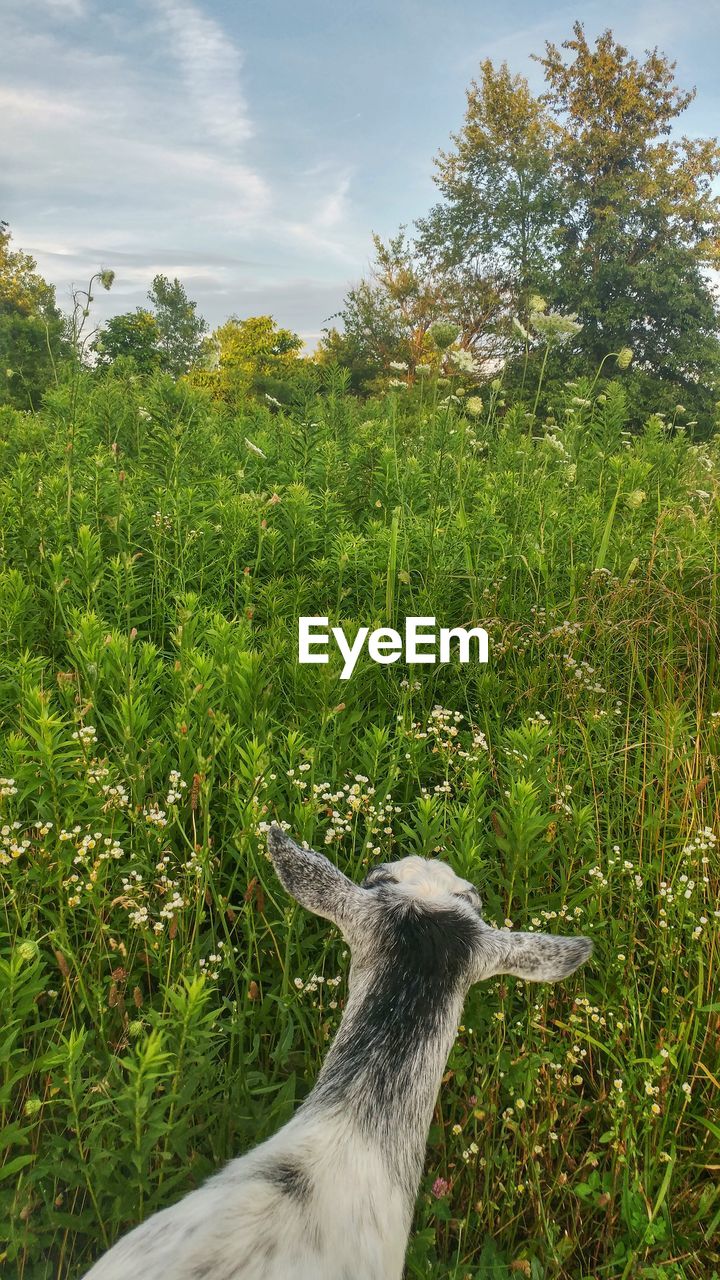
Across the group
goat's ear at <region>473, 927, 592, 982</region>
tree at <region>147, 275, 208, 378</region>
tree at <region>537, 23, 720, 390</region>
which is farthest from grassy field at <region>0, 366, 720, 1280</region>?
tree at <region>147, 275, 208, 378</region>

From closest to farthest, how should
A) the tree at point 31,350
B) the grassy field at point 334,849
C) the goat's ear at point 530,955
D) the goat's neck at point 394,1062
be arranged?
1. the goat's neck at point 394,1062
2. the goat's ear at point 530,955
3. the grassy field at point 334,849
4. the tree at point 31,350

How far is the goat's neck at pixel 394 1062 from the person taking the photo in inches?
64.7

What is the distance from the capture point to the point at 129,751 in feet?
9.30

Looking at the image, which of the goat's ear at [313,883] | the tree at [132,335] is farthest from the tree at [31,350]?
the goat's ear at [313,883]

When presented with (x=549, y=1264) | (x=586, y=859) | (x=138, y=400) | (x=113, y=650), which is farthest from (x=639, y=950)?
(x=138, y=400)

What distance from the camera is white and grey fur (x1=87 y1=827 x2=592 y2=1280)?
1367 mm

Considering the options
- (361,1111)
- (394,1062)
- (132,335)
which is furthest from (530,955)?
(132,335)

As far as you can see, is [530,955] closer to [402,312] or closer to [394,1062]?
[394,1062]

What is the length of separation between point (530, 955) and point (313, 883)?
54cm

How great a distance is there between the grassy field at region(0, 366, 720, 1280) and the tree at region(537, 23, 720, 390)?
30.1 meters

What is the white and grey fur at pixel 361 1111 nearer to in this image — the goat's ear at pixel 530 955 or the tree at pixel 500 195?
the goat's ear at pixel 530 955

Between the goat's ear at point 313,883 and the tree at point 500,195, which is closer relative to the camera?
the goat's ear at point 313,883

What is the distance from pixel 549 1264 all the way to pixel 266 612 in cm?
302

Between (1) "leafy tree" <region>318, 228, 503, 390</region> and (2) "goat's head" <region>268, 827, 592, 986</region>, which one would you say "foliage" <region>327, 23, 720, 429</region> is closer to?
(1) "leafy tree" <region>318, 228, 503, 390</region>
